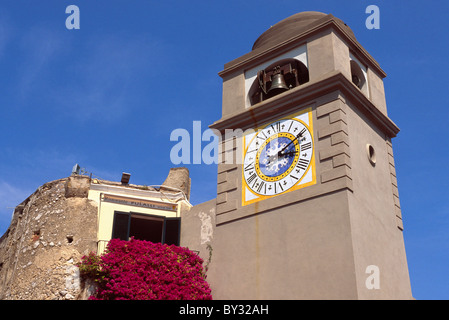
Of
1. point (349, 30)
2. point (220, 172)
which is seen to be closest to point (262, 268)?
point (220, 172)

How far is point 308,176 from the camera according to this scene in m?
18.0

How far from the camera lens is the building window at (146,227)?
2038cm

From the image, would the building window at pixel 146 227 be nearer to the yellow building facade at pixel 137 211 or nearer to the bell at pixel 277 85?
the yellow building facade at pixel 137 211

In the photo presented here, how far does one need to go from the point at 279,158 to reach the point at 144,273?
5066 mm

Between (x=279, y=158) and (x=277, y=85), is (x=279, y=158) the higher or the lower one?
the lower one

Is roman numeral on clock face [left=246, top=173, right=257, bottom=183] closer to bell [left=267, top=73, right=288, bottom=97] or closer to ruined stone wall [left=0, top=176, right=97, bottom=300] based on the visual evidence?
bell [left=267, top=73, right=288, bottom=97]

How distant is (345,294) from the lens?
15773mm

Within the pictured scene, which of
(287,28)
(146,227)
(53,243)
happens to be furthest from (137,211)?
(287,28)

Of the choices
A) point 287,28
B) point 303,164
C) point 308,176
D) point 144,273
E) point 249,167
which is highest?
point 287,28

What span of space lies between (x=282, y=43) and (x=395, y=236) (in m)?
6.91

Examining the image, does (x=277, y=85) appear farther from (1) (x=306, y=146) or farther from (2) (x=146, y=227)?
(2) (x=146, y=227)

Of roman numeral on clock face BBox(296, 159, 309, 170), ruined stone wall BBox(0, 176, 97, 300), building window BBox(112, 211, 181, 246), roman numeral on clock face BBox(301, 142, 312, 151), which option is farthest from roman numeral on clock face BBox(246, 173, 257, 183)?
ruined stone wall BBox(0, 176, 97, 300)

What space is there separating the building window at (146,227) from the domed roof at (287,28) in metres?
6.63
